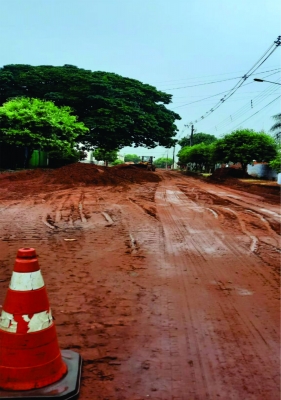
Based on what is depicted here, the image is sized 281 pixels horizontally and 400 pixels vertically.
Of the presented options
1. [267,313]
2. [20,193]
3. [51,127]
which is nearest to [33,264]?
[267,313]

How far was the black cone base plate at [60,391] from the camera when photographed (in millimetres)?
2018

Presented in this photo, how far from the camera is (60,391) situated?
212 cm

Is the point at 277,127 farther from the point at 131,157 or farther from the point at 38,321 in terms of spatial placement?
the point at 131,157

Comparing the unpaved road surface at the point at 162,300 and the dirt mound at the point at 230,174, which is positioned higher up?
the dirt mound at the point at 230,174

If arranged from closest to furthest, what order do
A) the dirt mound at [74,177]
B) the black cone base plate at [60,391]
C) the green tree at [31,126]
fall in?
the black cone base plate at [60,391] → the dirt mound at [74,177] → the green tree at [31,126]

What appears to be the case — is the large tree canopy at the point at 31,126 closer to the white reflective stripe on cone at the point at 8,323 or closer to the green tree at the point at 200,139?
the white reflective stripe on cone at the point at 8,323

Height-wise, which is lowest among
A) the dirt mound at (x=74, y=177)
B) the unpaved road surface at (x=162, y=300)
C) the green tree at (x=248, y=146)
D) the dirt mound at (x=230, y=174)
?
the unpaved road surface at (x=162, y=300)

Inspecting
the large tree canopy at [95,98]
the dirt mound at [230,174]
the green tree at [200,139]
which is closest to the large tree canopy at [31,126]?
the large tree canopy at [95,98]

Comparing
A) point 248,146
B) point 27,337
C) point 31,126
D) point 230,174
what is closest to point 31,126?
point 31,126

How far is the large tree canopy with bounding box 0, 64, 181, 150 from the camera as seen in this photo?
2916cm

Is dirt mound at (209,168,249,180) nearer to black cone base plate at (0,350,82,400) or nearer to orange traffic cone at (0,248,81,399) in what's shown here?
black cone base plate at (0,350,82,400)

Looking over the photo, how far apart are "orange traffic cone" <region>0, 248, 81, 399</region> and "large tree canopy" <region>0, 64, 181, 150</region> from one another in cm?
2705

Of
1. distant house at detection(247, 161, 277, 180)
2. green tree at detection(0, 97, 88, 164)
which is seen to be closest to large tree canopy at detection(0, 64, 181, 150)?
green tree at detection(0, 97, 88, 164)

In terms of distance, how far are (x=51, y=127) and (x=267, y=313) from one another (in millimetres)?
18128
